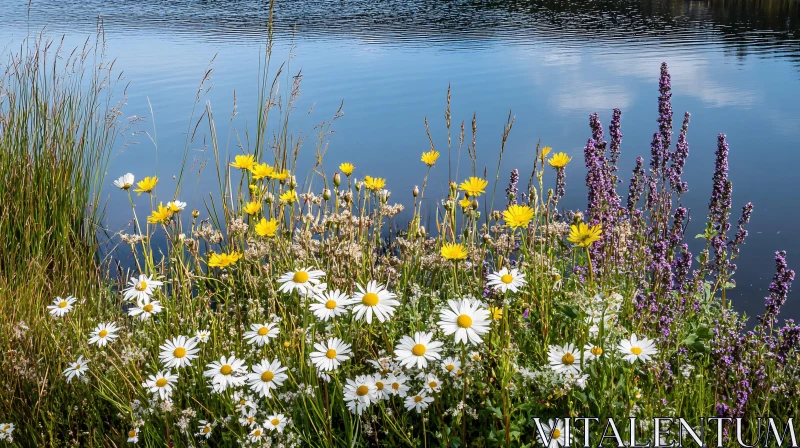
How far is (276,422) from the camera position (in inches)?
71.5

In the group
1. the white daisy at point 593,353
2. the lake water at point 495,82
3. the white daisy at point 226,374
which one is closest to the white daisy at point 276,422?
the white daisy at point 226,374

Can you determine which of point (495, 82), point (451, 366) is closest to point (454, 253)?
point (451, 366)

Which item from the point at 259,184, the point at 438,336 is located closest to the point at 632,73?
the point at 259,184

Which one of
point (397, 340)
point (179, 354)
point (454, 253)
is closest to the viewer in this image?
point (179, 354)

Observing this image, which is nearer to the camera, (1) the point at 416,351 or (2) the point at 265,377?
(1) the point at 416,351

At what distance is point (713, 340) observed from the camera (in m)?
Result: 2.65

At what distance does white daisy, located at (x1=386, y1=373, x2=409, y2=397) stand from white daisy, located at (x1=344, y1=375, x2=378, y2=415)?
0.05 metres

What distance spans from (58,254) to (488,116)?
19.0 ft

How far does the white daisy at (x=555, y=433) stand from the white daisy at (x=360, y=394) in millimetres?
471

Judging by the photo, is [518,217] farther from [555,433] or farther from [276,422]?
[276,422]

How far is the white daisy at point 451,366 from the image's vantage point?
70.1 inches

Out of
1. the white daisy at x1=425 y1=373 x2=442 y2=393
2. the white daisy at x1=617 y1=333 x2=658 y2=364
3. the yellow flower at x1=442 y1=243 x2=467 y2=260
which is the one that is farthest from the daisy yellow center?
the white daisy at x1=617 y1=333 x2=658 y2=364

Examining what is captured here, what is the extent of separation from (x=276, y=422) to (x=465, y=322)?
0.62 meters

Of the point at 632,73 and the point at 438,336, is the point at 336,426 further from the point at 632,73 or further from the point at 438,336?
the point at 632,73
